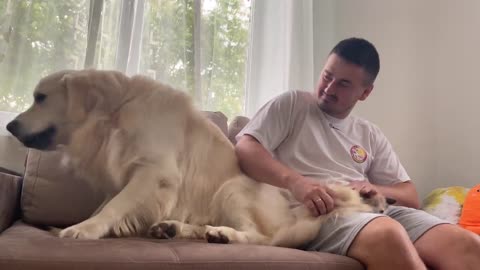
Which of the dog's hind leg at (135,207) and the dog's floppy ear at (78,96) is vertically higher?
the dog's floppy ear at (78,96)

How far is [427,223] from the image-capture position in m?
1.49

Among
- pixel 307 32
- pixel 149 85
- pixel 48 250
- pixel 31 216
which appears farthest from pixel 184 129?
pixel 307 32

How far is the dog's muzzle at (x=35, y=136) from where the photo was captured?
1.48 m

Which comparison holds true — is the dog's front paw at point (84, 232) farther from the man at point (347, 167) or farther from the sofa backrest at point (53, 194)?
the man at point (347, 167)

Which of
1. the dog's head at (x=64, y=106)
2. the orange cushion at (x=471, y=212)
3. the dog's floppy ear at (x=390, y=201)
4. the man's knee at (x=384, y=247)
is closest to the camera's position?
the man's knee at (x=384, y=247)

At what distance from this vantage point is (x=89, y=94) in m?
1.51

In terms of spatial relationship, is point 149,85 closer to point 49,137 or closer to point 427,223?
point 49,137

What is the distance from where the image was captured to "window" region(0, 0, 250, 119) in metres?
2.05

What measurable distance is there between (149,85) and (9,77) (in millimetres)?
803

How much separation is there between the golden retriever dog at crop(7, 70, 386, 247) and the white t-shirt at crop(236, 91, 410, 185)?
0.15m

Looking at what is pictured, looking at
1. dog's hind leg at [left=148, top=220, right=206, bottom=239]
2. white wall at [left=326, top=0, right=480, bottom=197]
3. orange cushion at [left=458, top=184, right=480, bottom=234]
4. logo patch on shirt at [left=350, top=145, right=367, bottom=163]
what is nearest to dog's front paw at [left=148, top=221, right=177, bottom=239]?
dog's hind leg at [left=148, top=220, right=206, bottom=239]

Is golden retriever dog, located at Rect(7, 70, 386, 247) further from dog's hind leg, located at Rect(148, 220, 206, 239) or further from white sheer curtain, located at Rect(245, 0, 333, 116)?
white sheer curtain, located at Rect(245, 0, 333, 116)

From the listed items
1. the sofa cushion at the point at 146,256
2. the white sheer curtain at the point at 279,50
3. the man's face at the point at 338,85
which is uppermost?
the white sheer curtain at the point at 279,50

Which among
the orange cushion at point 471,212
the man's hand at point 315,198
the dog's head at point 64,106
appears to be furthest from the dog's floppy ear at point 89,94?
the orange cushion at point 471,212
